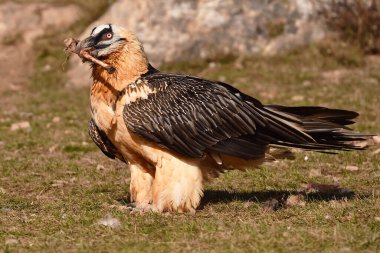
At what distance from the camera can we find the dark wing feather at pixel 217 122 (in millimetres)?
8086

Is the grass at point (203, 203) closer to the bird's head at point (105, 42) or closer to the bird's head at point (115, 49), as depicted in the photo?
the bird's head at point (115, 49)

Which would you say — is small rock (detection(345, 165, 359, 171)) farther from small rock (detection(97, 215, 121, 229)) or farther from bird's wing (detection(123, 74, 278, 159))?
small rock (detection(97, 215, 121, 229))

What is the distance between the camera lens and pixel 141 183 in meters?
8.64

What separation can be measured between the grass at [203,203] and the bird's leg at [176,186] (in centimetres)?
21

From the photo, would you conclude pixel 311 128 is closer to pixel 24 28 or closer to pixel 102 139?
pixel 102 139

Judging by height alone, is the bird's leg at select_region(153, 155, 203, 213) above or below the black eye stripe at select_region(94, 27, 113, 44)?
below

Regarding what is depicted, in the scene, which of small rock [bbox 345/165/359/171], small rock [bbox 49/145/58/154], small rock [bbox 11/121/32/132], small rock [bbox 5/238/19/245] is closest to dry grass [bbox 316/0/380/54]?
small rock [bbox 11/121/32/132]

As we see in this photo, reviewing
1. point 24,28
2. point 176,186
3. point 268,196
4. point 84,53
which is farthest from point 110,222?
point 24,28

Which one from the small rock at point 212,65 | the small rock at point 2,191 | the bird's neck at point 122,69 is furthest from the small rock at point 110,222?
the small rock at point 212,65

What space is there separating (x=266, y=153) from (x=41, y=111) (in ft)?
30.0

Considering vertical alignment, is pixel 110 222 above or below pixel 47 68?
below

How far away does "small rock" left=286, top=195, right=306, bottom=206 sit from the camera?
842 cm

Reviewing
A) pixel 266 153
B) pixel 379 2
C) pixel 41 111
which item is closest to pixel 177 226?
pixel 266 153

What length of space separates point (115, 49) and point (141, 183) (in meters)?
1.53
